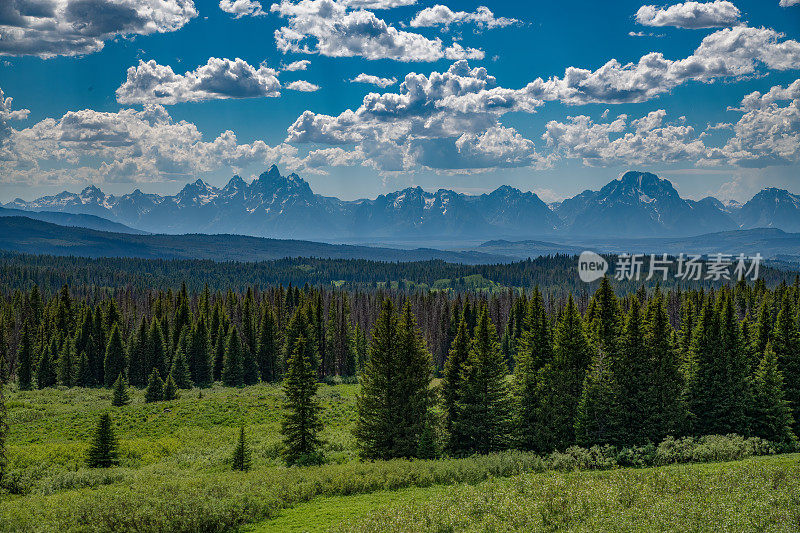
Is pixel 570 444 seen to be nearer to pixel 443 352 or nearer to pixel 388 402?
pixel 388 402

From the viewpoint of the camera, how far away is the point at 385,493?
28.8 meters

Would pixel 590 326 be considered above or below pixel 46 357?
above

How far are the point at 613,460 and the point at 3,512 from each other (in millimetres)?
32235

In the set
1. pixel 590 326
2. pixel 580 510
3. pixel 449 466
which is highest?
pixel 590 326

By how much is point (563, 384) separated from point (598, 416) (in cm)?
323

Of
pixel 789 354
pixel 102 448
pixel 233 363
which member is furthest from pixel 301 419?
pixel 233 363

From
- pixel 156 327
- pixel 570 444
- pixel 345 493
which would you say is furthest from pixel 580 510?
pixel 156 327

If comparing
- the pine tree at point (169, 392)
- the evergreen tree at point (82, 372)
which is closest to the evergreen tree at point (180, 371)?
the pine tree at point (169, 392)

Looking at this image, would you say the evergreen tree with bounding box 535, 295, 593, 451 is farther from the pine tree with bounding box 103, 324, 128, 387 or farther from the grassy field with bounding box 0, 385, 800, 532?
the pine tree with bounding box 103, 324, 128, 387

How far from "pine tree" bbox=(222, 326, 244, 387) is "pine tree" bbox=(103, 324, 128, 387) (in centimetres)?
1742

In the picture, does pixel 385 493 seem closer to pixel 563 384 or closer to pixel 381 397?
pixel 381 397

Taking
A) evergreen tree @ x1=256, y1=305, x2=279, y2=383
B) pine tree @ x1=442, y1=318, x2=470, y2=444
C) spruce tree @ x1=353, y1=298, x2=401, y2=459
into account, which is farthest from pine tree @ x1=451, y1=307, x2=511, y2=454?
evergreen tree @ x1=256, y1=305, x2=279, y2=383

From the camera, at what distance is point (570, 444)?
39.0m

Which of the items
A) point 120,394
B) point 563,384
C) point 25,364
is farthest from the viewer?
point 25,364
